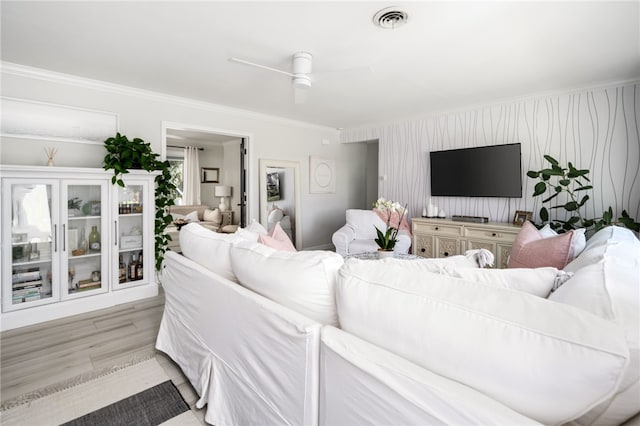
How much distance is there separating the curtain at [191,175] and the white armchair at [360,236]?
547cm

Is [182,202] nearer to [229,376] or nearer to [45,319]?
[45,319]

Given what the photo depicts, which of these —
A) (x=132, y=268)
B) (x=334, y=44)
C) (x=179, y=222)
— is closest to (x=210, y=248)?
(x=334, y=44)

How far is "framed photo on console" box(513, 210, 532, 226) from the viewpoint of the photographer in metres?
3.87

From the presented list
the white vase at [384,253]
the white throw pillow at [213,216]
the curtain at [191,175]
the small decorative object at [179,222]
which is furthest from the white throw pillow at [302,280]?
the curtain at [191,175]

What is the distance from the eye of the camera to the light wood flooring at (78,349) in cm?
199

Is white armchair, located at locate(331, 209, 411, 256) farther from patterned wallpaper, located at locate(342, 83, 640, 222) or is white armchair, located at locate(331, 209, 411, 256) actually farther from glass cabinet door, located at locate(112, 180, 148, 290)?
glass cabinet door, located at locate(112, 180, 148, 290)

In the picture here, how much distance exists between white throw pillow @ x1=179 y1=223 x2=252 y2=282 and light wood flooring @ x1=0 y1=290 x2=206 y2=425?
2.56 feet

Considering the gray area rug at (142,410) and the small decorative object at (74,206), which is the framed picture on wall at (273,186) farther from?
the gray area rug at (142,410)

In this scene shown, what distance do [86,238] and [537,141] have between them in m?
5.33

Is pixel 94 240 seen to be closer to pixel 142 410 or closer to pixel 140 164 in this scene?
pixel 140 164

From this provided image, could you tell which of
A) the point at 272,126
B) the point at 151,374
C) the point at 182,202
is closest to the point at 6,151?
the point at 151,374

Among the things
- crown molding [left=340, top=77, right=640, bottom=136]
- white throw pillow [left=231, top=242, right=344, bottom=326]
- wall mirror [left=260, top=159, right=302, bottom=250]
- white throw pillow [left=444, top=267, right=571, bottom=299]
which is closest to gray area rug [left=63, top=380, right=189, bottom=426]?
white throw pillow [left=231, top=242, right=344, bottom=326]

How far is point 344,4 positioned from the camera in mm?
1989

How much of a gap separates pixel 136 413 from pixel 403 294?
1722mm
